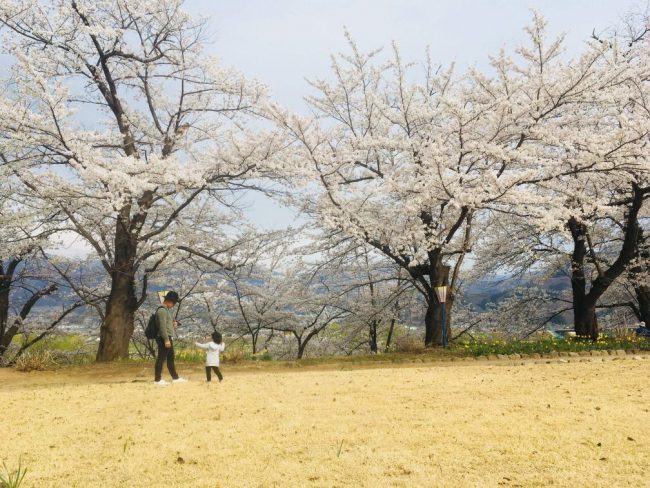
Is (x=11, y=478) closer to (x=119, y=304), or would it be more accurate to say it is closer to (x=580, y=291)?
(x=119, y=304)

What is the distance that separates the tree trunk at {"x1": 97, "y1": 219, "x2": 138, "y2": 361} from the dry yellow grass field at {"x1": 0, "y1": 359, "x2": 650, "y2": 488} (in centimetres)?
462

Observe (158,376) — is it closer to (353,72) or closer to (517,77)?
(353,72)

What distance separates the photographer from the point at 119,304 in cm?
1343

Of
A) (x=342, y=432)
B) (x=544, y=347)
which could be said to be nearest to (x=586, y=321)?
(x=544, y=347)

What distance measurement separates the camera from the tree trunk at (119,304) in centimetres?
1315

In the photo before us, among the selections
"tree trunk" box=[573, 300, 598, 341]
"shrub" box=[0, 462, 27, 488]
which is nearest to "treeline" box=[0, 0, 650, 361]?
"tree trunk" box=[573, 300, 598, 341]

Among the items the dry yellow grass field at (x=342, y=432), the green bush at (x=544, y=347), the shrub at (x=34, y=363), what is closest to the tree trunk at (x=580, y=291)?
the green bush at (x=544, y=347)

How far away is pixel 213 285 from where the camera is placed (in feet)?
68.5

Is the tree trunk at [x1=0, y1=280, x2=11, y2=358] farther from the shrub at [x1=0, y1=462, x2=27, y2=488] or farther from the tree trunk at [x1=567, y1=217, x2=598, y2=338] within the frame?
the tree trunk at [x1=567, y1=217, x2=598, y2=338]

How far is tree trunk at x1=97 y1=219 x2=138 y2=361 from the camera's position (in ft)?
43.1

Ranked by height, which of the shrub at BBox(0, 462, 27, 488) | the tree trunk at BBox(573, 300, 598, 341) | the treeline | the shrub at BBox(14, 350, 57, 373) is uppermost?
the treeline

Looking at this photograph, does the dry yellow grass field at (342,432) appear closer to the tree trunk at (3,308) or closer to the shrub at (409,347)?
the shrub at (409,347)

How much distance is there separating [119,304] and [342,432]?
9988 mm

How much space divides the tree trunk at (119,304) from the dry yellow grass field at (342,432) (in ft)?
15.2
